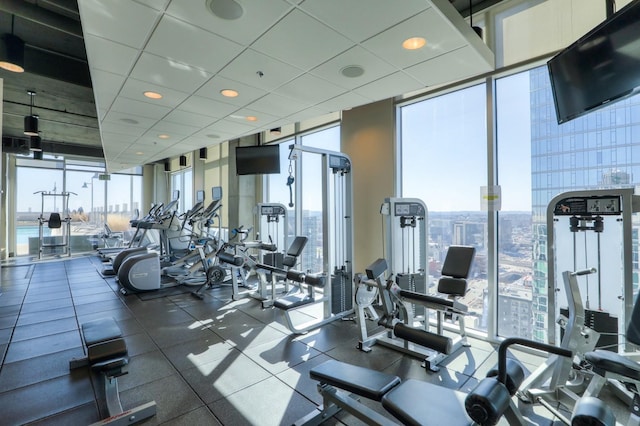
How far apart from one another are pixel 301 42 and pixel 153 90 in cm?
212

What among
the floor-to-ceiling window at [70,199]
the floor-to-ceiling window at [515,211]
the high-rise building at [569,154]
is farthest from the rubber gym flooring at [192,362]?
the floor-to-ceiling window at [70,199]

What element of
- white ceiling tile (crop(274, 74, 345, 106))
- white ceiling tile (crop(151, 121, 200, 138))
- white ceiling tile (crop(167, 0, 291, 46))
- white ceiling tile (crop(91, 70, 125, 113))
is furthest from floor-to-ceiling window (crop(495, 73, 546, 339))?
white ceiling tile (crop(151, 121, 200, 138))

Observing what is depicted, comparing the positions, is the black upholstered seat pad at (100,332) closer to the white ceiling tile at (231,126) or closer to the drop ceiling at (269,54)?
the drop ceiling at (269,54)

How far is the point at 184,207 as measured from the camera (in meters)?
10.7

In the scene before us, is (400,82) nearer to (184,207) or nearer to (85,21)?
(85,21)

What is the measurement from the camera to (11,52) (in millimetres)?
3594

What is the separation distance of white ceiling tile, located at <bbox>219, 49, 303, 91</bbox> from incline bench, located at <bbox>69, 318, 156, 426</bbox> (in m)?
2.55

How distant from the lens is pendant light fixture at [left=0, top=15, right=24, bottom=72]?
11.7 feet

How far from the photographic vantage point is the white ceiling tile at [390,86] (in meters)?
3.23

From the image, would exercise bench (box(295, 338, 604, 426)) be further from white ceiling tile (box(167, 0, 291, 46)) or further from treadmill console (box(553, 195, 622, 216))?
white ceiling tile (box(167, 0, 291, 46))

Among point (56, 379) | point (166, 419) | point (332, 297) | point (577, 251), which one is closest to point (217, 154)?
point (332, 297)

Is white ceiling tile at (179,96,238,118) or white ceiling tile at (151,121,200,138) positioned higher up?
white ceiling tile at (151,121,200,138)

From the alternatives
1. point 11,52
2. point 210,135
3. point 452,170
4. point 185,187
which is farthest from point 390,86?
point 185,187

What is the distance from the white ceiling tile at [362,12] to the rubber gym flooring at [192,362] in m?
2.45
